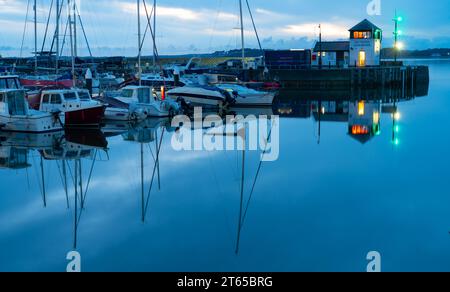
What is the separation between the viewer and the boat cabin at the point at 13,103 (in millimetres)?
23156

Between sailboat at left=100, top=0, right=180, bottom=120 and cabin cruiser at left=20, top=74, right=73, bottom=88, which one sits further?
cabin cruiser at left=20, top=74, right=73, bottom=88

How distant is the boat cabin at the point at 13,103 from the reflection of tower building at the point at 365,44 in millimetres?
38766

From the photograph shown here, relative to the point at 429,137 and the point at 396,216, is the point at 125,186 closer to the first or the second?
the point at 396,216

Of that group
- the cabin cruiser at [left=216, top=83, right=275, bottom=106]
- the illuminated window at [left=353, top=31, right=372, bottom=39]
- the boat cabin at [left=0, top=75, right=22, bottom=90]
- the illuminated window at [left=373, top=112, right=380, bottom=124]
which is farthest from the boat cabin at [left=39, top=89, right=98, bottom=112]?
the illuminated window at [left=353, top=31, right=372, bottom=39]

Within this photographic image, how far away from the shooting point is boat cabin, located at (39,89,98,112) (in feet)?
80.8

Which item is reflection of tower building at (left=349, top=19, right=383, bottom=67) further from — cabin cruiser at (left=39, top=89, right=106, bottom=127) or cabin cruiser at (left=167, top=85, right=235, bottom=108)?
cabin cruiser at (left=39, top=89, right=106, bottom=127)

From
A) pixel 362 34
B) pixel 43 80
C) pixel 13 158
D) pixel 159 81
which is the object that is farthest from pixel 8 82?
pixel 362 34

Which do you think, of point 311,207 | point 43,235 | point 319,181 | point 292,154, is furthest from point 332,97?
point 43,235

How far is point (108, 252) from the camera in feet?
31.8

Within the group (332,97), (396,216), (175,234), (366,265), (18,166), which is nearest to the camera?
(366,265)

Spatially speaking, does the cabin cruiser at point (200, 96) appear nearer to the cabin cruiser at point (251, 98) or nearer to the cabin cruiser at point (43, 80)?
the cabin cruiser at point (251, 98)

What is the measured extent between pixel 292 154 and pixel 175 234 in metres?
9.87

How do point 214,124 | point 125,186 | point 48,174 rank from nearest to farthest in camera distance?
point 125,186
point 48,174
point 214,124

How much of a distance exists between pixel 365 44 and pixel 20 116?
40093 mm
